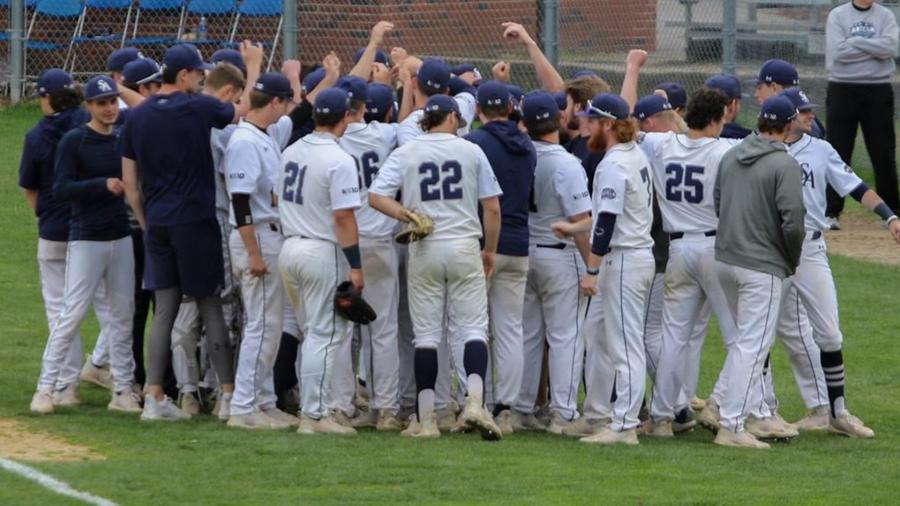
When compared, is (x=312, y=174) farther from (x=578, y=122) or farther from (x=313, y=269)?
(x=578, y=122)

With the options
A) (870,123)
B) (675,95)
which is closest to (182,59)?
(675,95)

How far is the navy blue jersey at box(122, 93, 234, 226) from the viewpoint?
8.86 metres

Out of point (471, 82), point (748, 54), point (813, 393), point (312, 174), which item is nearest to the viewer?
point (312, 174)

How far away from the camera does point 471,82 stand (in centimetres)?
1077

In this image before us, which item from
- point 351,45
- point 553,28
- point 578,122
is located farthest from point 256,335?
point 351,45

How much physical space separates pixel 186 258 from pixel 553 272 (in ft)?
6.53

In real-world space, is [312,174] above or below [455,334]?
above

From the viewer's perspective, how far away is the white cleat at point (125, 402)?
9523 mm

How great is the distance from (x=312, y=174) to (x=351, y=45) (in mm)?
9961

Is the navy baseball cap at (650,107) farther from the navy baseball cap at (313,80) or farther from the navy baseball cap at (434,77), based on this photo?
the navy baseball cap at (313,80)

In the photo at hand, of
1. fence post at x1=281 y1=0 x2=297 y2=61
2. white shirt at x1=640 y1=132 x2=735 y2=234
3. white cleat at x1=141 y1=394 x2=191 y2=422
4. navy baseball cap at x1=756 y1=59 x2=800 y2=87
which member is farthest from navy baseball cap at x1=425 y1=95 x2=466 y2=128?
fence post at x1=281 y1=0 x2=297 y2=61

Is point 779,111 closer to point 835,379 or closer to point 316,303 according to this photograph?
point 835,379

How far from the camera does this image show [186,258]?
8.92 m

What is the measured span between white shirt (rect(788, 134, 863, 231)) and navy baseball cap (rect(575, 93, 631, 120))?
105cm
